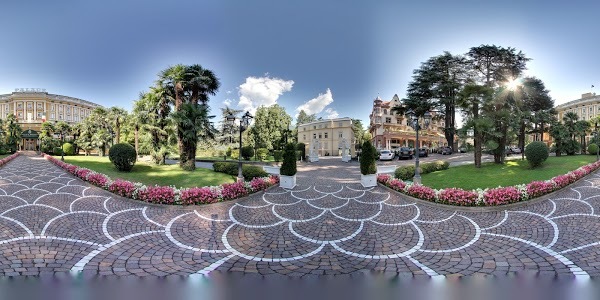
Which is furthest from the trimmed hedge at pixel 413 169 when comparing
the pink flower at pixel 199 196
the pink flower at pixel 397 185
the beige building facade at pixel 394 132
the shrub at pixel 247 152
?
the beige building facade at pixel 394 132

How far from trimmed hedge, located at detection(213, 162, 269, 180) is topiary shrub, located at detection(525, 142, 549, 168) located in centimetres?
1251

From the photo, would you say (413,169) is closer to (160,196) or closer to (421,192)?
(421,192)

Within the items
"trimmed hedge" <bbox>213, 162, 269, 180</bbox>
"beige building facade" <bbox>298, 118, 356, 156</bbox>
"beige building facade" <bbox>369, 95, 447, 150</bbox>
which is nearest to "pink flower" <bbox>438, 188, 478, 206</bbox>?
"trimmed hedge" <bbox>213, 162, 269, 180</bbox>

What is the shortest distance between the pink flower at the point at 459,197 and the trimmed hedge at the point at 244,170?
24.0 feet

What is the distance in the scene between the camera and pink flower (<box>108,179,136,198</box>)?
837cm

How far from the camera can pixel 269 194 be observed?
9.60 meters

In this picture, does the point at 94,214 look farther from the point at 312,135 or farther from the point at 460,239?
the point at 312,135

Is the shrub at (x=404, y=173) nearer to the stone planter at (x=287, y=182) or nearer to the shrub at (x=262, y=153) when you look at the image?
the stone planter at (x=287, y=182)

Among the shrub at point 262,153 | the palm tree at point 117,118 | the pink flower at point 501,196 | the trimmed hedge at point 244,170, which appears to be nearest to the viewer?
the pink flower at point 501,196

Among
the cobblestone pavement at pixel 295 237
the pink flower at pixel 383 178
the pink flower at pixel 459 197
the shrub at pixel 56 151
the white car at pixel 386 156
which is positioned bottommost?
the cobblestone pavement at pixel 295 237

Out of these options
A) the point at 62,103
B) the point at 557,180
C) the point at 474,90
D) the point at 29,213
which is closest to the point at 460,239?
the point at 557,180

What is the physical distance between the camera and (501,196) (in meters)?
7.51

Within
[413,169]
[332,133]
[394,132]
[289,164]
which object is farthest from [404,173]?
[332,133]

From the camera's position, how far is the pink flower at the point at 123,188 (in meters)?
8.37
